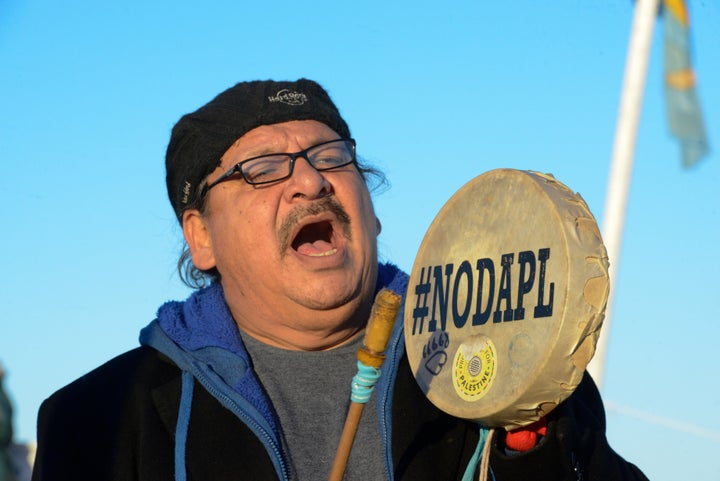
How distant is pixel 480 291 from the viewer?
2.85 metres

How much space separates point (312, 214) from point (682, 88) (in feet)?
19.3

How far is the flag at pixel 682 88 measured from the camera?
8.02m

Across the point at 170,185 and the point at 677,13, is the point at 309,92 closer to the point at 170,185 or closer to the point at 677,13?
the point at 170,185

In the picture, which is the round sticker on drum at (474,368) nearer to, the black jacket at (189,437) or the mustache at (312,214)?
the black jacket at (189,437)

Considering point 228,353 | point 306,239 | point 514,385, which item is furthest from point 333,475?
point 306,239

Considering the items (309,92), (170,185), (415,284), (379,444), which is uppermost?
(309,92)

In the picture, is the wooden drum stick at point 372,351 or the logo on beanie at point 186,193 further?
the logo on beanie at point 186,193

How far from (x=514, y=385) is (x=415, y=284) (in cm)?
63

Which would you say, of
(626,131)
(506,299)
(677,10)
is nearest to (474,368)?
(506,299)

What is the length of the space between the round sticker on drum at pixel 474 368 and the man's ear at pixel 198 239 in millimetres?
1147

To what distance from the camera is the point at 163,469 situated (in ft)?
9.93

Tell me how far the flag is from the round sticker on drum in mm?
5444

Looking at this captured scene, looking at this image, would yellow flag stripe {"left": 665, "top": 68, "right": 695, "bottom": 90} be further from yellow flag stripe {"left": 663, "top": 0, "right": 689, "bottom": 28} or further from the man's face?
the man's face

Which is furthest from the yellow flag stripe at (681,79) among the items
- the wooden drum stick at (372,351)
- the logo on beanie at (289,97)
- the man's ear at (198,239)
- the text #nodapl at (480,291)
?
the wooden drum stick at (372,351)
